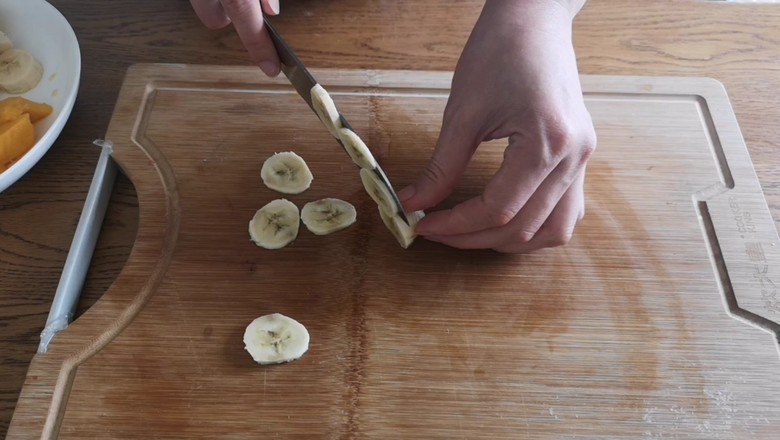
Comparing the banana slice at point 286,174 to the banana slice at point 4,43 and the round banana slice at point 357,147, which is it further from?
the banana slice at point 4,43

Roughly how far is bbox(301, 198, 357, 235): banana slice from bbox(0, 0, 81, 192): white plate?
0.62 meters

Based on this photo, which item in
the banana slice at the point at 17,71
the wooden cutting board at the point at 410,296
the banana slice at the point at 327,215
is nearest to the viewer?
the wooden cutting board at the point at 410,296

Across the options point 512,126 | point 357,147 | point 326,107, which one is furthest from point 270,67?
point 512,126

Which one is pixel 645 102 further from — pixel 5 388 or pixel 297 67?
pixel 5 388

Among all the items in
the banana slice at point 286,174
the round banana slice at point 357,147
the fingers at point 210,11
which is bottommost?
the banana slice at point 286,174

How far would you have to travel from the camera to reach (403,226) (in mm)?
Result: 1331

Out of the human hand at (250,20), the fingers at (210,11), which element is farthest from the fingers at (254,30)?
the fingers at (210,11)

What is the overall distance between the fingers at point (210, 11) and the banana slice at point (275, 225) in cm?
44

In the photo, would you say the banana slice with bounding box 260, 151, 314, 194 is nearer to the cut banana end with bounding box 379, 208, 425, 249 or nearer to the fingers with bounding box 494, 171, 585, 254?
the cut banana end with bounding box 379, 208, 425, 249

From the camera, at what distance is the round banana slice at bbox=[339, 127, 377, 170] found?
1.25m

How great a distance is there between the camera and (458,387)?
3.97 feet

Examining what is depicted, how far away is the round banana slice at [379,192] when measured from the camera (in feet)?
4.21

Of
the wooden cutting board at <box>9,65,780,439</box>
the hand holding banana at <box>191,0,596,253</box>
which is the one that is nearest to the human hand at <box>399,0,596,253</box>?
the hand holding banana at <box>191,0,596,253</box>

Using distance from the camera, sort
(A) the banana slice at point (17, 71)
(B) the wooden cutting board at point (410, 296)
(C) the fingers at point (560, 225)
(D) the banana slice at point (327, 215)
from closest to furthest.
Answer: (B) the wooden cutting board at point (410, 296) → (C) the fingers at point (560, 225) → (D) the banana slice at point (327, 215) → (A) the banana slice at point (17, 71)
